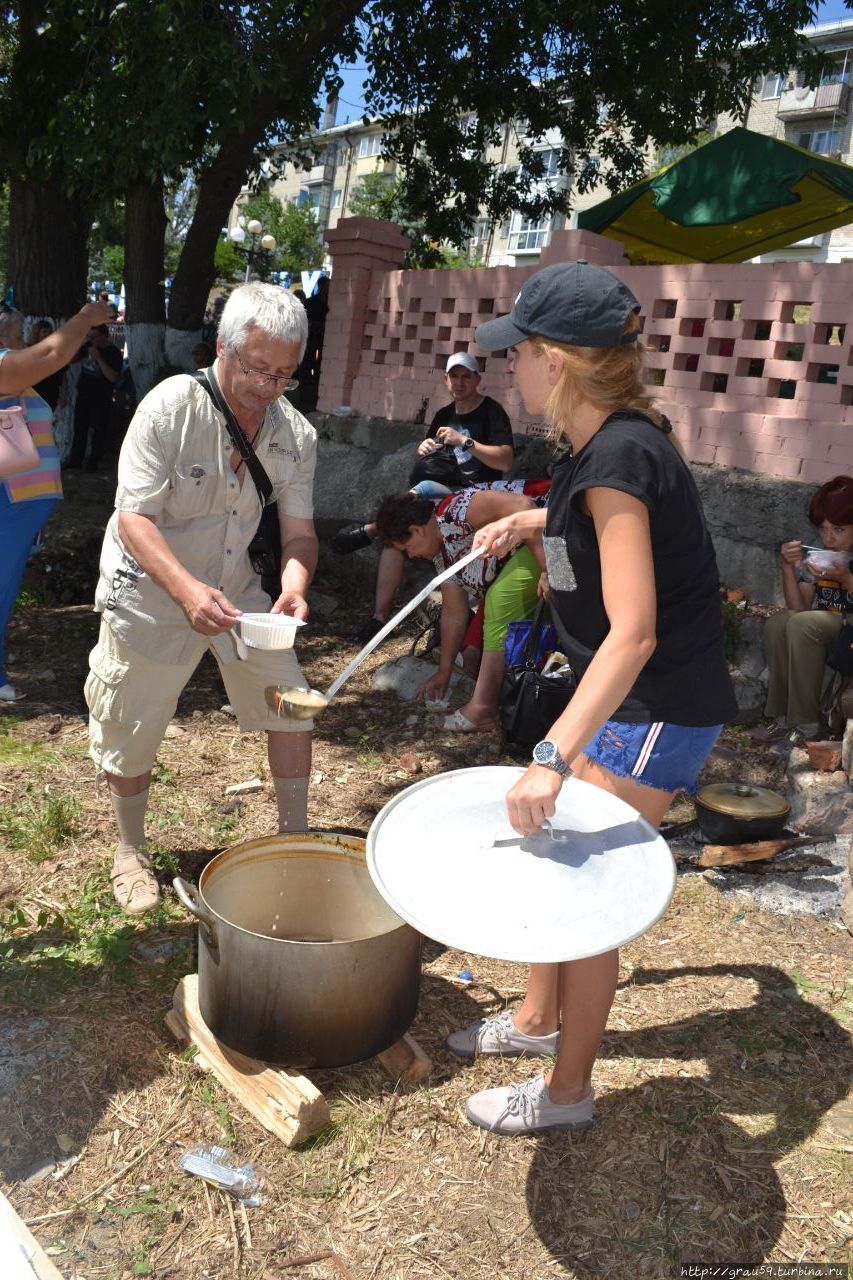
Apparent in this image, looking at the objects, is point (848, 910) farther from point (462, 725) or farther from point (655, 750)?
point (462, 725)

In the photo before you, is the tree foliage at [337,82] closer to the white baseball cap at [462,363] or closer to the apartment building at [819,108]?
the white baseball cap at [462,363]

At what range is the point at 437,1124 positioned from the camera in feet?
9.18

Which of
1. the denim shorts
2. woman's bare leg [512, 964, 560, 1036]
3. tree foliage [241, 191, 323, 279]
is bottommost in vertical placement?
Answer: woman's bare leg [512, 964, 560, 1036]

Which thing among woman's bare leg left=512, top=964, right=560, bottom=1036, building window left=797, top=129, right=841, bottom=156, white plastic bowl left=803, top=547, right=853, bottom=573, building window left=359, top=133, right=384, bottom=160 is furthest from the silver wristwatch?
building window left=359, top=133, right=384, bottom=160

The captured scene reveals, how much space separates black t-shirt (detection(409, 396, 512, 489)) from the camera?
6.65m

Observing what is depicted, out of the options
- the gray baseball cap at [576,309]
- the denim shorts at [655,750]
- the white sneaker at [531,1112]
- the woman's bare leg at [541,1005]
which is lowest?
the white sneaker at [531,1112]

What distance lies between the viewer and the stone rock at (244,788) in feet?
16.0

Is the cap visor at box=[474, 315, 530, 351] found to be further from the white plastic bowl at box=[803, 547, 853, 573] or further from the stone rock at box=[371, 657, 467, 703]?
the stone rock at box=[371, 657, 467, 703]

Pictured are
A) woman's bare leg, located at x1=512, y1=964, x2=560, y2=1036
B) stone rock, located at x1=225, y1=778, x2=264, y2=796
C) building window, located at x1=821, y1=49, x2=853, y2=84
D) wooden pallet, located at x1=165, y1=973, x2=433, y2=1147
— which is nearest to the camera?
wooden pallet, located at x1=165, y1=973, x2=433, y2=1147

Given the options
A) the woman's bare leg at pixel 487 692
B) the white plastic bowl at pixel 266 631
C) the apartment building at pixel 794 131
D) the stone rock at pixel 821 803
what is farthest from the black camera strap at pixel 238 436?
the apartment building at pixel 794 131

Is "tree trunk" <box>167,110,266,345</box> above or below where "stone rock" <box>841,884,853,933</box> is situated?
above

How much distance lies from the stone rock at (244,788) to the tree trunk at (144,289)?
6.06 metres

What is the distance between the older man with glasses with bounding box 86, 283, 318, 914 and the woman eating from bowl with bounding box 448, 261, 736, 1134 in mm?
1112

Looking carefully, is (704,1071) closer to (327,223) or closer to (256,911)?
(256,911)
